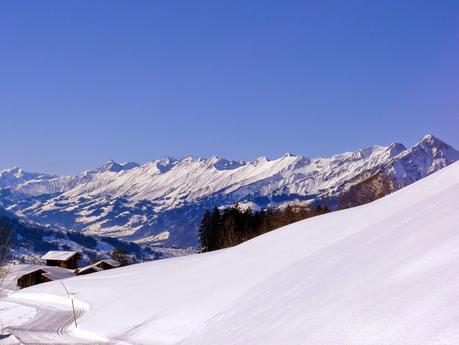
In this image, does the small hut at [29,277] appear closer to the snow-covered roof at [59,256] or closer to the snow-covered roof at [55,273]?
the snow-covered roof at [55,273]

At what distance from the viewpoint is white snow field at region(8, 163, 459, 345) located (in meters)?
11.2

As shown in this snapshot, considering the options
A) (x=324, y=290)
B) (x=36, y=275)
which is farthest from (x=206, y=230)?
(x=324, y=290)

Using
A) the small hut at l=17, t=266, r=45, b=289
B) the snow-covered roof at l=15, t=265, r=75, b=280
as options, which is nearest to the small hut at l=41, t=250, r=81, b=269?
the snow-covered roof at l=15, t=265, r=75, b=280

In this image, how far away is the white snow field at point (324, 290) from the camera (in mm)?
11234

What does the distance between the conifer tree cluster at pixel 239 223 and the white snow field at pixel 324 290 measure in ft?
153

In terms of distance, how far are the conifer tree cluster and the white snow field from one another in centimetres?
4677

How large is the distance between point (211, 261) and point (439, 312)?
3086 cm

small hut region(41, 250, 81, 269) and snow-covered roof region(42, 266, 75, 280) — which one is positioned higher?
small hut region(41, 250, 81, 269)

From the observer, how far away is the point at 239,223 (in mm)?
93125

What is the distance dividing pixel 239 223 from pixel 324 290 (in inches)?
3034

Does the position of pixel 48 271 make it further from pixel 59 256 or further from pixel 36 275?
pixel 59 256

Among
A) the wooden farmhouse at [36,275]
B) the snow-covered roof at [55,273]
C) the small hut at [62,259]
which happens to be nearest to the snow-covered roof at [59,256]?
the small hut at [62,259]

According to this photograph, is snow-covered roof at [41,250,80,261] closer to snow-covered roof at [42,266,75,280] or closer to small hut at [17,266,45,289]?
snow-covered roof at [42,266,75,280]

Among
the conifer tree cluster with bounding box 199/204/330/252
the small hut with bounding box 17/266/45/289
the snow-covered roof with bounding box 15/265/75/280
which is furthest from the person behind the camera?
the snow-covered roof with bounding box 15/265/75/280
